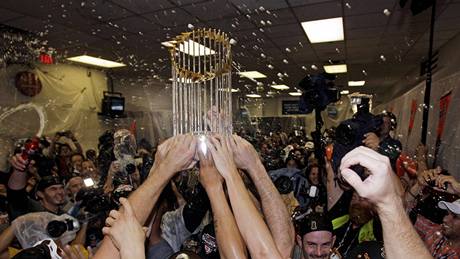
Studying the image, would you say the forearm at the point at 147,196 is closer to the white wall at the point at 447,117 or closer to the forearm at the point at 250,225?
the forearm at the point at 250,225

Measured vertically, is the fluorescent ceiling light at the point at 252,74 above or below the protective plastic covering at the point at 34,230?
above

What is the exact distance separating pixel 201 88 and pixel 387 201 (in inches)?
36.3

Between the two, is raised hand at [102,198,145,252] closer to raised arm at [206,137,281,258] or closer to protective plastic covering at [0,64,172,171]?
raised arm at [206,137,281,258]

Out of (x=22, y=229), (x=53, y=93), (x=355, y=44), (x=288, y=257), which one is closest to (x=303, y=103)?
(x=288, y=257)

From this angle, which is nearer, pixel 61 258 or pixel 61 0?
pixel 61 258

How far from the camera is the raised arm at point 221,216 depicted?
1199 mm

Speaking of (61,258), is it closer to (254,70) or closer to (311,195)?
(311,195)

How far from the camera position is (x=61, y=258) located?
1.59m

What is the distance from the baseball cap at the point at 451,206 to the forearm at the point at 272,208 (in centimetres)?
144

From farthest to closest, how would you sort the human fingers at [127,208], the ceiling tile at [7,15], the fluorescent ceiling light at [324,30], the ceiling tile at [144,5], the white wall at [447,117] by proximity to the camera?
the fluorescent ceiling light at [324,30] → the ceiling tile at [7,15] → the white wall at [447,117] → the ceiling tile at [144,5] → the human fingers at [127,208]

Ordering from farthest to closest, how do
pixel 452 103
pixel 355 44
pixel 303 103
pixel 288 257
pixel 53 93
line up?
pixel 53 93 → pixel 355 44 → pixel 452 103 → pixel 303 103 → pixel 288 257

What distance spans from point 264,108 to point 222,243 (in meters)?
16.4

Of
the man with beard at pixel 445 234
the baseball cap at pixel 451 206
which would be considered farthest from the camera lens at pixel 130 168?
the baseball cap at pixel 451 206

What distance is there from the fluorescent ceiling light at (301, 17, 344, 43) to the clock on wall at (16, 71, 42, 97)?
5.30 m
